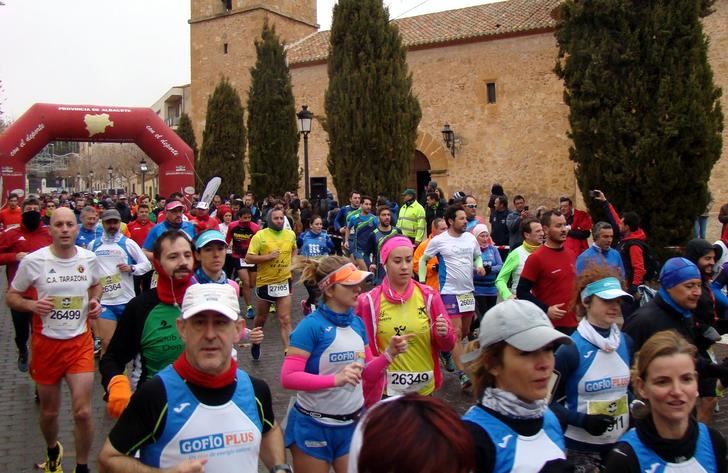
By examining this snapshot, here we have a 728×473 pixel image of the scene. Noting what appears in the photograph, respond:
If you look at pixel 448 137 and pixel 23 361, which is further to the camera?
pixel 448 137

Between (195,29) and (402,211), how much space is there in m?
31.7

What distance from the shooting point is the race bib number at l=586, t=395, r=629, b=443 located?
3762mm

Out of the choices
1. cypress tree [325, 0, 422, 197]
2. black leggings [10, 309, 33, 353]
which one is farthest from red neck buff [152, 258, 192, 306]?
Result: cypress tree [325, 0, 422, 197]

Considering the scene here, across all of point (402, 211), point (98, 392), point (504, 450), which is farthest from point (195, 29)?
point (504, 450)

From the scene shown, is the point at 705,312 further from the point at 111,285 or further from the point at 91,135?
the point at 91,135

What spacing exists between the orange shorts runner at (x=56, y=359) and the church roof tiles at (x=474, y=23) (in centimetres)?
2403

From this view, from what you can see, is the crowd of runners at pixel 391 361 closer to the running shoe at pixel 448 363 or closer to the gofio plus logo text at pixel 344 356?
the gofio plus logo text at pixel 344 356

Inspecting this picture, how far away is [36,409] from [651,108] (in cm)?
1265

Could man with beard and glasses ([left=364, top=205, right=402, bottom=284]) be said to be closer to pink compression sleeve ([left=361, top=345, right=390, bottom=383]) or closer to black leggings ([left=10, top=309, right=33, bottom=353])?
black leggings ([left=10, top=309, right=33, bottom=353])

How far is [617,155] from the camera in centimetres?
1434

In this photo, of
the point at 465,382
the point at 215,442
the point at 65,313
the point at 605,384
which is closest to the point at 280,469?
the point at 215,442

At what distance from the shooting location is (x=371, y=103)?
2031 centimetres

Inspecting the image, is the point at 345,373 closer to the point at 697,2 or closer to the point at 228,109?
the point at 697,2

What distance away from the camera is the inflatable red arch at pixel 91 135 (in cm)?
2269
